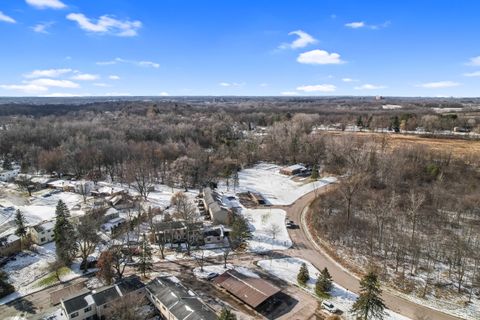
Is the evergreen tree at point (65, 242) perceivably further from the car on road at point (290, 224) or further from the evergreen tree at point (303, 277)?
the car on road at point (290, 224)

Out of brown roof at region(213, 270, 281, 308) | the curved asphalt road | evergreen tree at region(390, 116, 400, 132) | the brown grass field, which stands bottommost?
the curved asphalt road

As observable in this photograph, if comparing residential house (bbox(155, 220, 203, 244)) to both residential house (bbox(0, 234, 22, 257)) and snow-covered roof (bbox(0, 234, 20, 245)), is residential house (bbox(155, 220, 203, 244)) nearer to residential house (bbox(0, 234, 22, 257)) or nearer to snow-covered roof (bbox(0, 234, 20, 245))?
residential house (bbox(0, 234, 22, 257))

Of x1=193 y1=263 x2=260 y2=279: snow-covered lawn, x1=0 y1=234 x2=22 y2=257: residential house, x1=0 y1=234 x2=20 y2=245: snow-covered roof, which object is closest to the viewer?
x1=193 y1=263 x2=260 y2=279: snow-covered lawn

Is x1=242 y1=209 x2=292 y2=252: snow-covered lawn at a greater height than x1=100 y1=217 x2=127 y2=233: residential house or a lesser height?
lesser

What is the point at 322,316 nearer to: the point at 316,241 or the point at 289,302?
the point at 289,302

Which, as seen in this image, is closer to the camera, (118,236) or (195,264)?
(195,264)

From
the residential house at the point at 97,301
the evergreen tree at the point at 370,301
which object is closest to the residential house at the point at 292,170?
the evergreen tree at the point at 370,301

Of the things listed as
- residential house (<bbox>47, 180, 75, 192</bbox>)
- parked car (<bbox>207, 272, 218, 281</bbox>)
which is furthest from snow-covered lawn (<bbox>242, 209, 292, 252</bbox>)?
residential house (<bbox>47, 180, 75, 192</bbox>)

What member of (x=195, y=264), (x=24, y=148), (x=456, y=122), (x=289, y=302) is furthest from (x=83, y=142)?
(x=456, y=122)
